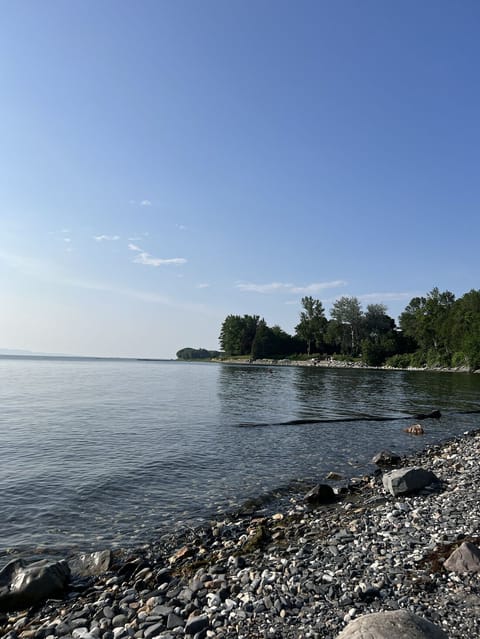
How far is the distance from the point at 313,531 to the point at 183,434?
16405mm

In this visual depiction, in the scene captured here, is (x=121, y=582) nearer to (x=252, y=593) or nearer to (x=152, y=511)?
(x=252, y=593)

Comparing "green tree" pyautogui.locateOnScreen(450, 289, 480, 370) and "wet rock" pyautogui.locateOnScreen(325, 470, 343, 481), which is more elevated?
"green tree" pyautogui.locateOnScreen(450, 289, 480, 370)

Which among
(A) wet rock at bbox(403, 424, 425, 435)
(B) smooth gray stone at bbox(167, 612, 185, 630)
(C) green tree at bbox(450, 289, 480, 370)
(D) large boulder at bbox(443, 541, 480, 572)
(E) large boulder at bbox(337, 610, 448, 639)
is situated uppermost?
(C) green tree at bbox(450, 289, 480, 370)

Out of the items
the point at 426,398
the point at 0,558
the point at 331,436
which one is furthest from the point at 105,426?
the point at 426,398

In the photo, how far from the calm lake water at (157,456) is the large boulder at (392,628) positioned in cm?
810

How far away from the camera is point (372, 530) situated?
35.6ft

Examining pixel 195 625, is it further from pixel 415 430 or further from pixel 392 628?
pixel 415 430

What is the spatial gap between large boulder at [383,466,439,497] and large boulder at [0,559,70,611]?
11.2m

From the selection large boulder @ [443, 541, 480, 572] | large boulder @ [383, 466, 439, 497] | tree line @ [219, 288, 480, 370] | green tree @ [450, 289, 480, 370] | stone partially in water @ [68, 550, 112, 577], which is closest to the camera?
large boulder @ [443, 541, 480, 572]

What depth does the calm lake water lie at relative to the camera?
13012 mm

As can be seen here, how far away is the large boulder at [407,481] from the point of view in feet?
47.7

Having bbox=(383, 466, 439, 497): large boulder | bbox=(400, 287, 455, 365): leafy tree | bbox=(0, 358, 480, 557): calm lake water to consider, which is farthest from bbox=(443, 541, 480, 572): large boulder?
bbox=(400, 287, 455, 365): leafy tree

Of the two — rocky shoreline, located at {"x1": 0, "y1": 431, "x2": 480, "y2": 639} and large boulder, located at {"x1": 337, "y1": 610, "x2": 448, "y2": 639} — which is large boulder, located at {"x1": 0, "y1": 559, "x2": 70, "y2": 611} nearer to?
rocky shoreline, located at {"x1": 0, "y1": 431, "x2": 480, "y2": 639}

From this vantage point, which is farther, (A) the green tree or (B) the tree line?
(B) the tree line
